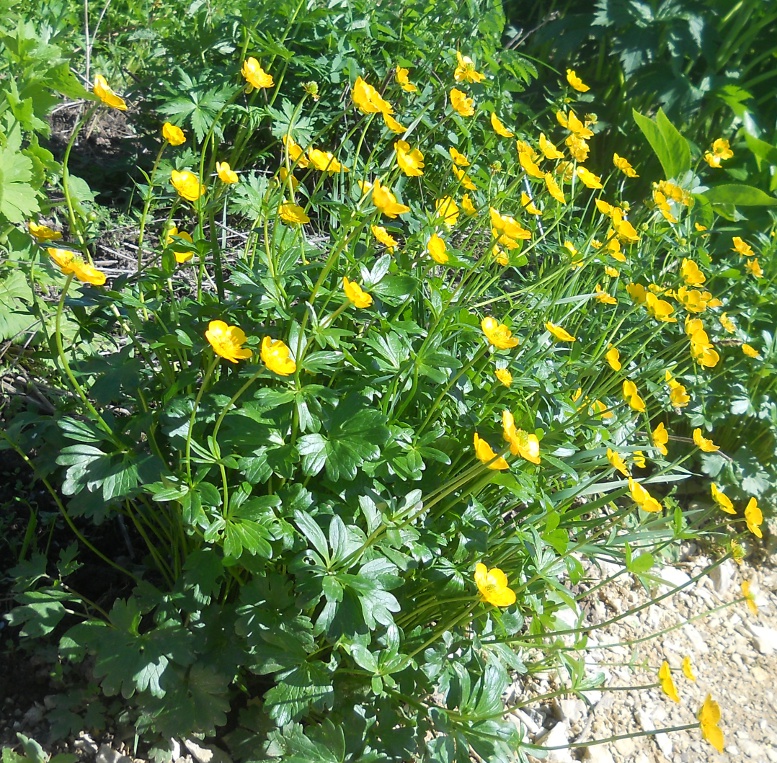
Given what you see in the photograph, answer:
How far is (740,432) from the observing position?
255cm

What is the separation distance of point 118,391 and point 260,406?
0.25 metres

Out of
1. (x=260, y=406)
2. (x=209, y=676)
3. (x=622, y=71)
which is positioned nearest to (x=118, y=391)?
(x=260, y=406)

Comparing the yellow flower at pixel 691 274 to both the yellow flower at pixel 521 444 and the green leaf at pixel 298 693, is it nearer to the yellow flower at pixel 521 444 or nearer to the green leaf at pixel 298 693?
the yellow flower at pixel 521 444

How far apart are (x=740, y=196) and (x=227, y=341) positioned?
7.53ft

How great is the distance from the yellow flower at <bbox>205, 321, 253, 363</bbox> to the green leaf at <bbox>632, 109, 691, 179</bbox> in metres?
2.10

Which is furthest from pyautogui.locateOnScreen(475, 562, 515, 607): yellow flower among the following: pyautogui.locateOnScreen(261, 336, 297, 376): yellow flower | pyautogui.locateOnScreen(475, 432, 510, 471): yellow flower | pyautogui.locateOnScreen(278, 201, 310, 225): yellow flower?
pyautogui.locateOnScreen(278, 201, 310, 225): yellow flower

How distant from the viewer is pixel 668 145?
2781 mm

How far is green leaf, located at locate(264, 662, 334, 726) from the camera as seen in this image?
1.21m

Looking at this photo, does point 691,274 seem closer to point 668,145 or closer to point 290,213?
point 290,213

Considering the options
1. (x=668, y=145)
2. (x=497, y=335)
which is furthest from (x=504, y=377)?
(x=668, y=145)

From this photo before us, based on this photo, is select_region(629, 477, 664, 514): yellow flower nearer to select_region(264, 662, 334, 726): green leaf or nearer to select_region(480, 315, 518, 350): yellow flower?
select_region(480, 315, 518, 350): yellow flower

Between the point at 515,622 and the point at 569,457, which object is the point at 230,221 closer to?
the point at 569,457

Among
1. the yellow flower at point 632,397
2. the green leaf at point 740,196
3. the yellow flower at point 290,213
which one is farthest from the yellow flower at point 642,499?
the green leaf at point 740,196

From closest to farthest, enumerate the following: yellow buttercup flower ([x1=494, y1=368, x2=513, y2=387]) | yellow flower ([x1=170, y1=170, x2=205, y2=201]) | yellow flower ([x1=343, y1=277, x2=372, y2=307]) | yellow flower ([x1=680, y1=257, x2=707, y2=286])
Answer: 1. yellow flower ([x1=343, y1=277, x2=372, y2=307])
2. yellow flower ([x1=170, y1=170, x2=205, y2=201])
3. yellow buttercup flower ([x1=494, y1=368, x2=513, y2=387])
4. yellow flower ([x1=680, y1=257, x2=707, y2=286])
